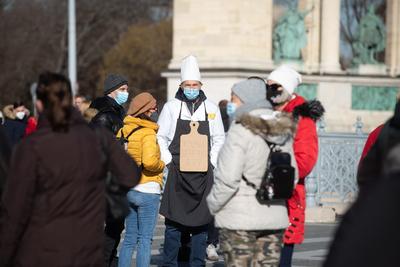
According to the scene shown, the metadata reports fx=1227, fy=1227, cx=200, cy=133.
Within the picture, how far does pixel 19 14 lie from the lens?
6028 cm

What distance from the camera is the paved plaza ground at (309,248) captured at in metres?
13.0

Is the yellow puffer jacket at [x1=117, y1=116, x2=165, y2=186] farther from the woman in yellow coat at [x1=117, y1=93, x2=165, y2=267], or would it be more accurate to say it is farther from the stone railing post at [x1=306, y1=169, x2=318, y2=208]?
the stone railing post at [x1=306, y1=169, x2=318, y2=208]

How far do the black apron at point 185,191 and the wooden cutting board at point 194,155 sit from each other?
0.08 m

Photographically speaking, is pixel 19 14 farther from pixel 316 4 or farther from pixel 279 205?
pixel 279 205

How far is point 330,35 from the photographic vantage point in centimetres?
2962

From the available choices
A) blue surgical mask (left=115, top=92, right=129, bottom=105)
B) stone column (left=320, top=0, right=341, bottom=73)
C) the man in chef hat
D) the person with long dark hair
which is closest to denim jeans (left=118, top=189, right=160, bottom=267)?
the man in chef hat

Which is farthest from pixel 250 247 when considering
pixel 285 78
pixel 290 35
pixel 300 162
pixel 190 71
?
pixel 290 35

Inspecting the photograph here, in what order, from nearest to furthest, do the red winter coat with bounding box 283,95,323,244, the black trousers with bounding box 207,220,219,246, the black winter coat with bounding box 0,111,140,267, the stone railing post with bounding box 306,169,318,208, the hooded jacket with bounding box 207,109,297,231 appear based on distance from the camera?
1. the black winter coat with bounding box 0,111,140,267
2. the hooded jacket with bounding box 207,109,297,231
3. the red winter coat with bounding box 283,95,323,244
4. the black trousers with bounding box 207,220,219,246
5. the stone railing post with bounding box 306,169,318,208

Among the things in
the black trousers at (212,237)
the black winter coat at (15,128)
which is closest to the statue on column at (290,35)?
the black winter coat at (15,128)

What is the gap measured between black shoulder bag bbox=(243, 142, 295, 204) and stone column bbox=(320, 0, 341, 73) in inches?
849

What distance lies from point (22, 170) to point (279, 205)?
2.12 m

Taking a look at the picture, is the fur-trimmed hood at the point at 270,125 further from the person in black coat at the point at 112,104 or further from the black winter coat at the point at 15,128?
the black winter coat at the point at 15,128

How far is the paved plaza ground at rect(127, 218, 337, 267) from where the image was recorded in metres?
13.0

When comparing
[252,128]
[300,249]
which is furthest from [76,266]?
[300,249]
